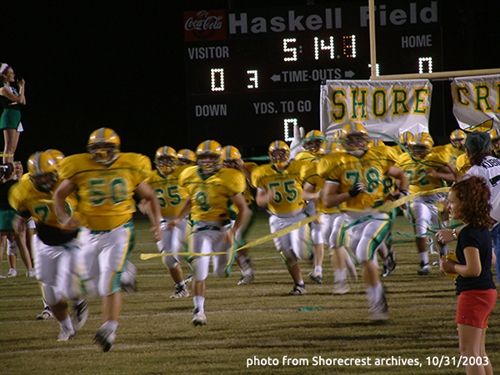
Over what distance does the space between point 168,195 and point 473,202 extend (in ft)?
22.8

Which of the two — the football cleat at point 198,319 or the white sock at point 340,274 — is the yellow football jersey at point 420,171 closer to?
the white sock at point 340,274

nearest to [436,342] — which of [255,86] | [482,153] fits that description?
[482,153]

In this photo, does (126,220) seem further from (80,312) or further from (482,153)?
(482,153)

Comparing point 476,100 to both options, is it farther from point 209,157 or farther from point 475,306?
point 475,306

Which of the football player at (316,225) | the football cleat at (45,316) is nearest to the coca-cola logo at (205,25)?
the football player at (316,225)

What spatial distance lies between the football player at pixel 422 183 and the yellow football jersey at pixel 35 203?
4.87 meters

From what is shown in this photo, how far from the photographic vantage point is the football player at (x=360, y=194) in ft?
27.7

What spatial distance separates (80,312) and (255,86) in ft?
34.5

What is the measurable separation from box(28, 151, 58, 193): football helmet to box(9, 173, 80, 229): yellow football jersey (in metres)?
0.15

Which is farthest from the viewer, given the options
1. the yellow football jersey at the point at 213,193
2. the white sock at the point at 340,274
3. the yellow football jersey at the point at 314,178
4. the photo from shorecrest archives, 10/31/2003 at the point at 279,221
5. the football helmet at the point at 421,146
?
the football helmet at the point at 421,146

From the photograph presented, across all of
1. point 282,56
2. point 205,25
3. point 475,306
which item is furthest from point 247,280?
point 205,25

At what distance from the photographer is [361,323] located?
8492 mm

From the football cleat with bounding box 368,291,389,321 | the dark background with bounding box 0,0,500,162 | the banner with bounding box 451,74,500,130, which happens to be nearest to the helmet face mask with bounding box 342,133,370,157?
the football cleat with bounding box 368,291,389,321

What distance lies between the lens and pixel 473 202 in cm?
499
